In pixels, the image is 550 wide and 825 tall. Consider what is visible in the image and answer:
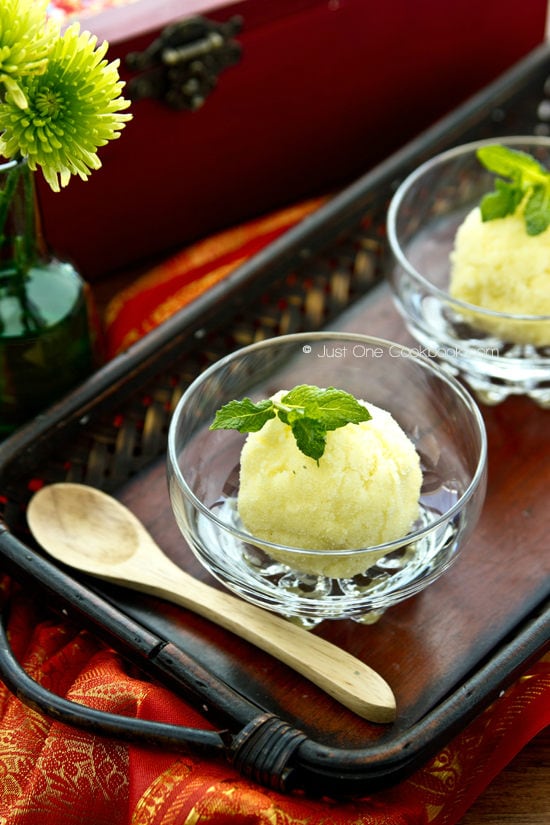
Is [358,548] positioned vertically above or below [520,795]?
above

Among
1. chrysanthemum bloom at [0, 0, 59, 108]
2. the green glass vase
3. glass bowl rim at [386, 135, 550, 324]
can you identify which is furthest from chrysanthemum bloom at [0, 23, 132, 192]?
glass bowl rim at [386, 135, 550, 324]

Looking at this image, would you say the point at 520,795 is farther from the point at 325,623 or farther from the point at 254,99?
the point at 254,99

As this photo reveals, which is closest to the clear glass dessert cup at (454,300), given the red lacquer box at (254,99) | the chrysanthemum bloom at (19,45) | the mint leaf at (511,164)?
the mint leaf at (511,164)

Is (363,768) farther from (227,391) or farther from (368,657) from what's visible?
(227,391)

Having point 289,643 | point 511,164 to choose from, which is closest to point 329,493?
point 289,643

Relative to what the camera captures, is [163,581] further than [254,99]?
No

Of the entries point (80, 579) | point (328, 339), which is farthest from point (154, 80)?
point (80, 579)

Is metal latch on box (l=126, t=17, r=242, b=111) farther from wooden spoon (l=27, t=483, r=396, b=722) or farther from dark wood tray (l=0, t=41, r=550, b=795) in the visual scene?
wooden spoon (l=27, t=483, r=396, b=722)
